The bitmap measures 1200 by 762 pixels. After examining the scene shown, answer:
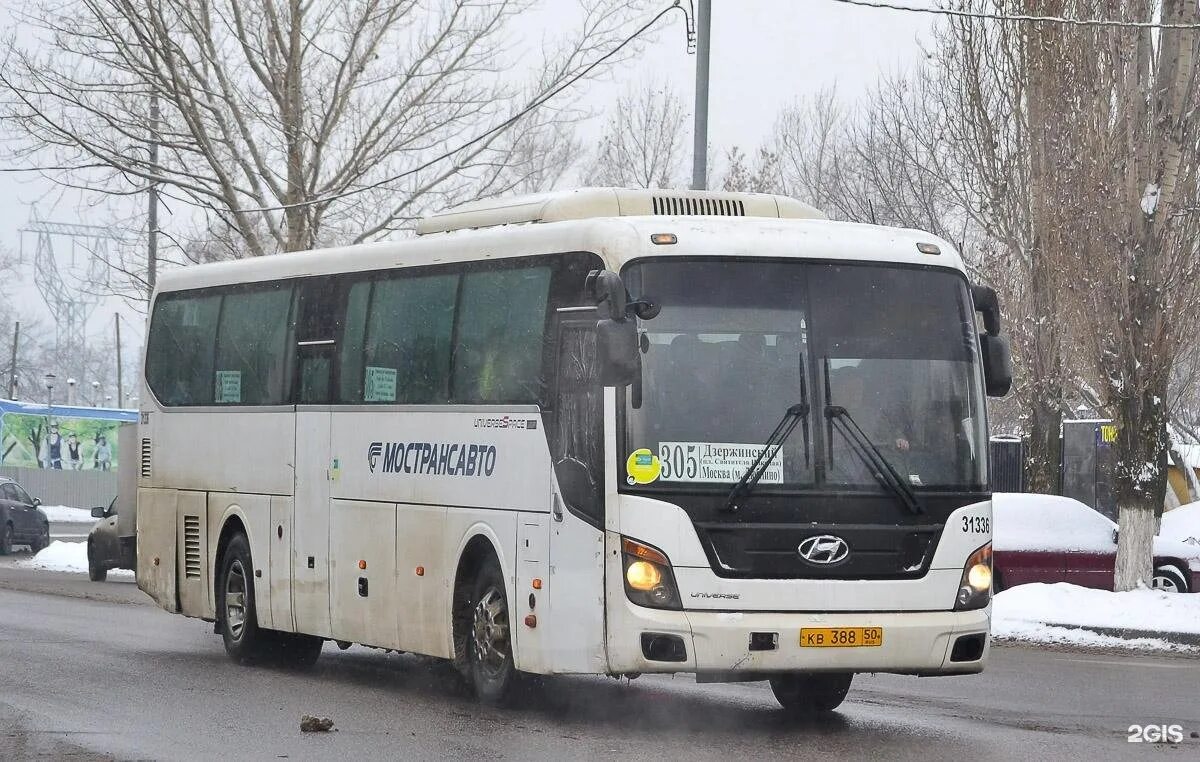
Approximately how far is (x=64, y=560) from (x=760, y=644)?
86.0 ft

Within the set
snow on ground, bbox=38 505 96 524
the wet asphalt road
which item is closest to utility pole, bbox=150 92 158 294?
the wet asphalt road

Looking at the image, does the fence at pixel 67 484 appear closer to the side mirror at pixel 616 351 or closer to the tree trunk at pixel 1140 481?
the tree trunk at pixel 1140 481

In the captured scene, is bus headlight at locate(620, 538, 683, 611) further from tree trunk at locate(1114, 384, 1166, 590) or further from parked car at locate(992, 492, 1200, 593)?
tree trunk at locate(1114, 384, 1166, 590)

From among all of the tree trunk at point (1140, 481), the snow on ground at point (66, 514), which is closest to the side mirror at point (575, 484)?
the tree trunk at point (1140, 481)

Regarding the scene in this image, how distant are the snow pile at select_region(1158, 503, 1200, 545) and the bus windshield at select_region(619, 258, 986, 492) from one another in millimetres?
13785

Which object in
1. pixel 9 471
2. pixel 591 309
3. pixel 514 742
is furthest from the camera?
pixel 9 471

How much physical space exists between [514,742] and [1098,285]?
13078mm

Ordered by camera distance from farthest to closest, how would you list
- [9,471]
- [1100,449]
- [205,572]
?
1. [9,471]
2. [1100,449]
3. [205,572]

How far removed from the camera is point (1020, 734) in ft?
35.0

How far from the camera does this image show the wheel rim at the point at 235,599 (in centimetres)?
1543

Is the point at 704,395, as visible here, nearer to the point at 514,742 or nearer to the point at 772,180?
the point at 514,742

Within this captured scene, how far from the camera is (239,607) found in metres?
15.5

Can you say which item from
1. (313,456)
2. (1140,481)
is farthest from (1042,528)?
(313,456)

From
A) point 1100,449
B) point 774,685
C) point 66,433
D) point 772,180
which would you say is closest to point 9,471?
point 66,433
